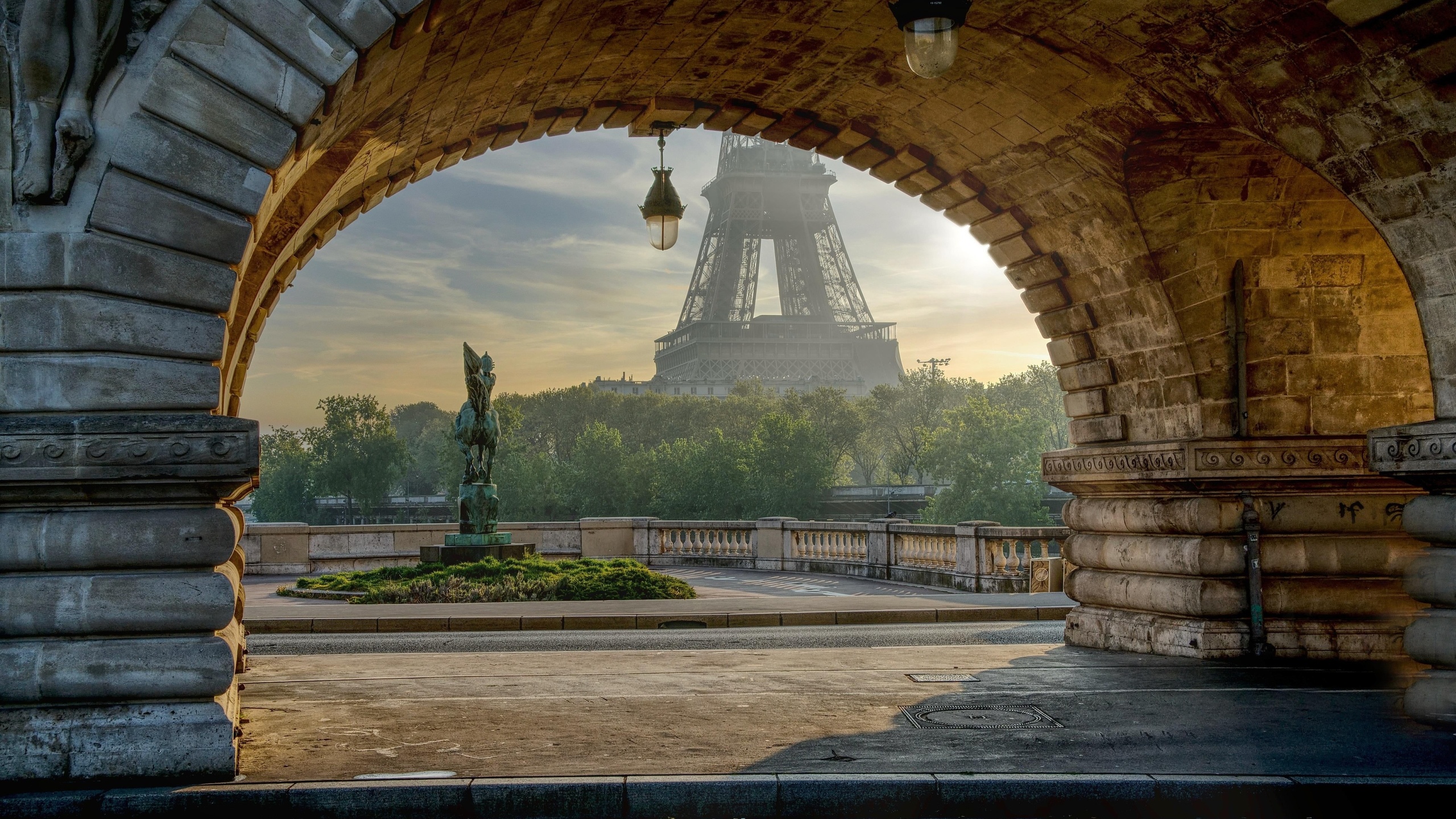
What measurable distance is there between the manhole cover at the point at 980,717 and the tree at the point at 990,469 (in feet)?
207

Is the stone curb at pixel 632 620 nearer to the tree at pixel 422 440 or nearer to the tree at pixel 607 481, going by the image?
the tree at pixel 607 481

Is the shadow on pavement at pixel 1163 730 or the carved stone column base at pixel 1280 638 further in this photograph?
the carved stone column base at pixel 1280 638

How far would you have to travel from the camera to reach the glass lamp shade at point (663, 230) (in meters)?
12.5

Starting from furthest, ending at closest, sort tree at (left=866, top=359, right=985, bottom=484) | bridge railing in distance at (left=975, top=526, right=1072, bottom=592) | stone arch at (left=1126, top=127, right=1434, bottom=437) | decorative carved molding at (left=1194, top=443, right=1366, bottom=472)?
tree at (left=866, top=359, right=985, bottom=484)
bridge railing in distance at (left=975, top=526, right=1072, bottom=592)
stone arch at (left=1126, top=127, right=1434, bottom=437)
decorative carved molding at (left=1194, top=443, right=1366, bottom=472)

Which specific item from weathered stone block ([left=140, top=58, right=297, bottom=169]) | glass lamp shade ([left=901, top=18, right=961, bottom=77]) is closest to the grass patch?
glass lamp shade ([left=901, top=18, right=961, bottom=77])

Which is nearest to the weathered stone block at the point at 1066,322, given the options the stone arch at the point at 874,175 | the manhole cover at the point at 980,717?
the stone arch at the point at 874,175

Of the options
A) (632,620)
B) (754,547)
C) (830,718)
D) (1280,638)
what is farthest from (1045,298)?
(754,547)

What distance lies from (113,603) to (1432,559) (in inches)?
283

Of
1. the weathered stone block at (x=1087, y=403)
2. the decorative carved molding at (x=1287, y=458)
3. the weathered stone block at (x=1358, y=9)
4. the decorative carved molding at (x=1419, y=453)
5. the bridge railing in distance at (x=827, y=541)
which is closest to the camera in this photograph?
the weathered stone block at (x=1358, y=9)

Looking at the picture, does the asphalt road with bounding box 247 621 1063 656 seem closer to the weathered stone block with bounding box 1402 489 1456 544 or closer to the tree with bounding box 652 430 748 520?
the weathered stone block with bounding box 1402 489 1456 544

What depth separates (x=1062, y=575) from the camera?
19938mm

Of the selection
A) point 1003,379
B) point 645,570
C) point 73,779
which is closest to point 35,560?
point 73,779

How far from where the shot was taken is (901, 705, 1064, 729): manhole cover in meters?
7.41

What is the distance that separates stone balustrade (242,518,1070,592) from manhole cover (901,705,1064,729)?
447 inches
